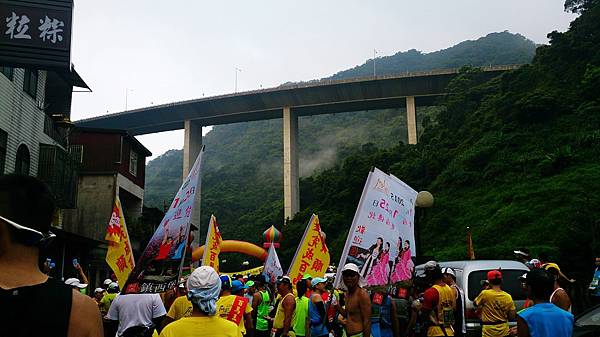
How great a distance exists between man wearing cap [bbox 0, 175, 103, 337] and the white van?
318 inches

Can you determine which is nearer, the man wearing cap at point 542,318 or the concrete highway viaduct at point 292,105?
the man wearing cap at point 542,318

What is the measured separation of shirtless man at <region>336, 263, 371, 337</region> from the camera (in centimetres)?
641

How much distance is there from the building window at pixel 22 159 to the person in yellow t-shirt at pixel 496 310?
16545 millimetres

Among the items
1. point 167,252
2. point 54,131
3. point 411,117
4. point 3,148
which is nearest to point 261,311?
point 167,252

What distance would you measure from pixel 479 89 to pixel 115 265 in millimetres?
38587

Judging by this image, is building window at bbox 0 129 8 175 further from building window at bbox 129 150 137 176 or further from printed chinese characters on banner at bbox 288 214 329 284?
building window at bbox 129 150 137 176

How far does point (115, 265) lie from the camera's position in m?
8.93

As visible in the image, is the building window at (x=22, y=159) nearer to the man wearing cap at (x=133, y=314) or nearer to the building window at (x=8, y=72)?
the building window at (x=8, y=72)

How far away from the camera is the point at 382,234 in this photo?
7.89m

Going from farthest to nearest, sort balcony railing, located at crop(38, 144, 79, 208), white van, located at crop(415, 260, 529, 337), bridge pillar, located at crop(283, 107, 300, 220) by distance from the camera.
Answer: bridge pillar, located at crop(283, 107, 300, 220) → balcony railing, located at crop(38, 144, 79, 208) → white van, located at crop(415, 260, 529, 337)

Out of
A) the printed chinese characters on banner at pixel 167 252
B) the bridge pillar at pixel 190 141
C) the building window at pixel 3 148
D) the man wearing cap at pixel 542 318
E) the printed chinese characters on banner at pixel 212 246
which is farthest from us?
the bridge pillar at pixel 190 141

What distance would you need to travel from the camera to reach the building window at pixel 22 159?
19.3m

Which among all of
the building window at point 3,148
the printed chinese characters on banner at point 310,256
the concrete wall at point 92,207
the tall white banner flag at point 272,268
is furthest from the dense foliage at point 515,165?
the building window at point 3,148

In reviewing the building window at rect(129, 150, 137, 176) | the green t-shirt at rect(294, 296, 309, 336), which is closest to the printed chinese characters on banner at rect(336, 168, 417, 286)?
the green t-shirt at rect(294, 296, 309, 336)
